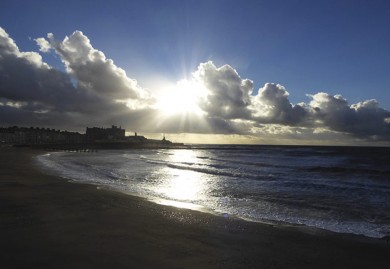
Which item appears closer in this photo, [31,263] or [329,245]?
[31,263]

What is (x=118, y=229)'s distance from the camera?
30.2 ft

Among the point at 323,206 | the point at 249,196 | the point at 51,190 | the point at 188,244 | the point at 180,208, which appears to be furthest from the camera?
the point at 249,196

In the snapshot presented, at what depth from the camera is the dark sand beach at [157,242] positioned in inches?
265

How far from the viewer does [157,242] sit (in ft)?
26.7

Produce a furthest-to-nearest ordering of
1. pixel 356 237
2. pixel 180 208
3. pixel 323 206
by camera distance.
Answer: pixel 323 206
pixel 180 208
pixel 356 237

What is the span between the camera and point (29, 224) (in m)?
9.11

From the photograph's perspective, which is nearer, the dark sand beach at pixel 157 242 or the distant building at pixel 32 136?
the dark sand beach at pixel 157 242

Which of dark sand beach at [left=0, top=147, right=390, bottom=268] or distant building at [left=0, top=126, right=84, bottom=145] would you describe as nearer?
dark sand beach at [left=0, top=147, right=390, bottom=268]

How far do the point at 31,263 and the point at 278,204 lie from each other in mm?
11793

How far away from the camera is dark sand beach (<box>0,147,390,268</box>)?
265 inches

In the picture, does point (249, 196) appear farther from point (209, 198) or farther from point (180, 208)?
point (180, 208)

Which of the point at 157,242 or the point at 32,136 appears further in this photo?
the point at 32,136

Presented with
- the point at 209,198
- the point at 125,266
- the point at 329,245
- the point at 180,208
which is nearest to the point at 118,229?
the point at 125,266

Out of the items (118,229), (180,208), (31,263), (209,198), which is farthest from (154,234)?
(209,198)
